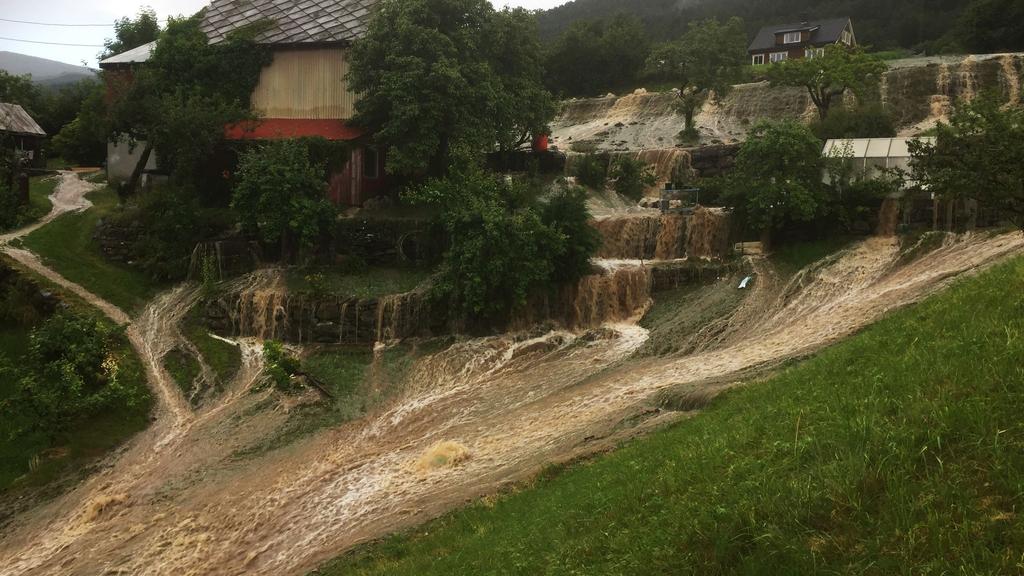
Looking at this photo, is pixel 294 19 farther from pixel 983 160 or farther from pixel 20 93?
pixel 983 160

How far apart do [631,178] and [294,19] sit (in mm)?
16622

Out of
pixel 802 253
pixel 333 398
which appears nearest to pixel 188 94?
pixel 333 398

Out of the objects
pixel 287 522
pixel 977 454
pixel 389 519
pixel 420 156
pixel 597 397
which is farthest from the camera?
pixel 420 156

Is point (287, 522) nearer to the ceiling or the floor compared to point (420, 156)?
nearer to the floor

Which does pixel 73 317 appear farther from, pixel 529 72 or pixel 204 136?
pixel 529 72

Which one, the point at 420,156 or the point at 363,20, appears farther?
the point at 363,20

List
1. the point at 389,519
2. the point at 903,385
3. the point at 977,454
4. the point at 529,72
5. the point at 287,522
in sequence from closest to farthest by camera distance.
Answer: the point at 977,454 < the point at 903,385 < the point at 389,519 < the point at 287,522 < the point at 529,72

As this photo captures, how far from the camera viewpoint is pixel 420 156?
91.1ft

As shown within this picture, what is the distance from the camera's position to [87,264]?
91.1 ft

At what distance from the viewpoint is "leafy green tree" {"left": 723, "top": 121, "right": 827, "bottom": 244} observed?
24969 millimetres

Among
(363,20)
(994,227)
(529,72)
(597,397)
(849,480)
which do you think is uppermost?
(363,20)

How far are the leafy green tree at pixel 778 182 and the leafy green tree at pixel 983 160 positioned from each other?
26.0ft

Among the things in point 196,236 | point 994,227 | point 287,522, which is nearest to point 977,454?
point 287,522

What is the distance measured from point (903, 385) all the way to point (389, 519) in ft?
28.9
